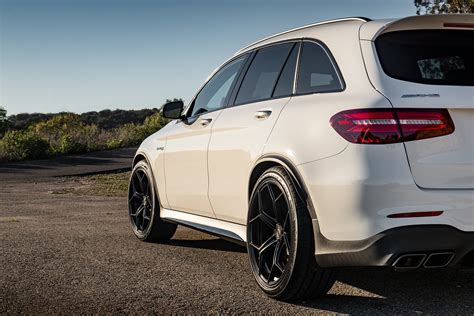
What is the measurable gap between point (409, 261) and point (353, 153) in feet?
2.16

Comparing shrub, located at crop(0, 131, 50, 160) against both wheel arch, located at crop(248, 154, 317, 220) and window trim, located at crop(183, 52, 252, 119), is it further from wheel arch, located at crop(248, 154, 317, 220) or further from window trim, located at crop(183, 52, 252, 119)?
wheel arch, located at crop(248, 154, 317, 220)

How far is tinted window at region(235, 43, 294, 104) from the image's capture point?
500 centimetres

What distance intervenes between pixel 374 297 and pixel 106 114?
69.1 meters

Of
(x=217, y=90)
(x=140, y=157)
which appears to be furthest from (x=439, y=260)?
(x=140, y=157)

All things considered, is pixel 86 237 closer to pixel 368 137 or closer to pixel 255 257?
pixel 255 257

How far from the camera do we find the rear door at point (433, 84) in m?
3.75

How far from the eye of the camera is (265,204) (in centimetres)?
458

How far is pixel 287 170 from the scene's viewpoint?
4.23m

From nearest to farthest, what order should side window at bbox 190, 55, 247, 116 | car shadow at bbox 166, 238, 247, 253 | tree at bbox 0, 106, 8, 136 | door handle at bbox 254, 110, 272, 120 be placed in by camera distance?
1. door handle at bbox 254, 110, 272, 120
2. side window at bbox 190, 55, 247, 116
3. car shadow at bbox 166, 238, 247, 253
4. tree at bbox 0, 106, 8, 136

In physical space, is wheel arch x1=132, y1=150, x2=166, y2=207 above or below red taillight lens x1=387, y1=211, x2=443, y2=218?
below

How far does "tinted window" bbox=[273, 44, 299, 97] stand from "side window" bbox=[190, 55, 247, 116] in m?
0.86

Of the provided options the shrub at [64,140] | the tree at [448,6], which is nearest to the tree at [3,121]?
the shrub at [64,140]

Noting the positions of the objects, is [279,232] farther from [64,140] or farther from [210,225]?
[64,140]

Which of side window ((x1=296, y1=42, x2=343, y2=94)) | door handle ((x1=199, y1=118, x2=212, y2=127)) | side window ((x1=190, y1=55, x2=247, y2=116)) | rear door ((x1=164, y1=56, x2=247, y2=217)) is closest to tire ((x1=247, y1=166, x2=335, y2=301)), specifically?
side window ((x1=296, y1=42, x2=343, y2=94))
